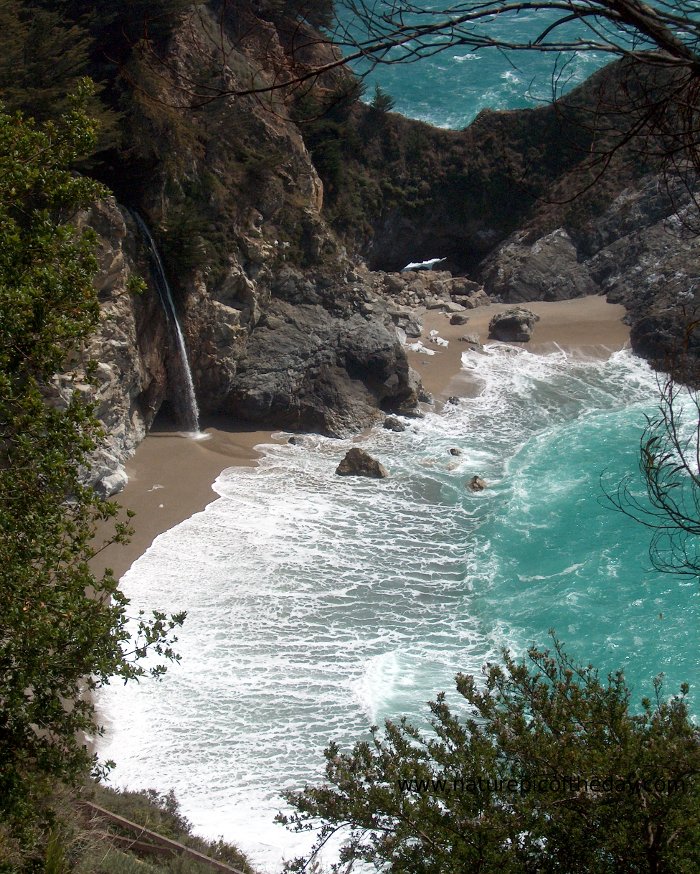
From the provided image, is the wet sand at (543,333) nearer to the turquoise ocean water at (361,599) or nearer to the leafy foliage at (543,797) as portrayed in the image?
the turquoise ocean water at (361,599)

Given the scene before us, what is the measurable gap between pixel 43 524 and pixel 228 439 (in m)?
13.5

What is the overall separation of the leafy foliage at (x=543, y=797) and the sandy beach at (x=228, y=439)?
298 inches

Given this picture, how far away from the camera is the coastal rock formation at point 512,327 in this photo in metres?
27.2

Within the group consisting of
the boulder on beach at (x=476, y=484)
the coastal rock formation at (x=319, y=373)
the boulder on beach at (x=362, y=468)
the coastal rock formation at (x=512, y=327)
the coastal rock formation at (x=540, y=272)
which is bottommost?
the boulder on beach at (x=476, y=484)

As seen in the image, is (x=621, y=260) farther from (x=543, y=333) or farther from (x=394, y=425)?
(x=394, y=425)

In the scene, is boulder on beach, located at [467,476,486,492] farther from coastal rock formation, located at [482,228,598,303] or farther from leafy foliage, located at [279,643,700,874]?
coastal rock formation, located at [482,228,598,303]

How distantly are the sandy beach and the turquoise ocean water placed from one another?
1.50ft

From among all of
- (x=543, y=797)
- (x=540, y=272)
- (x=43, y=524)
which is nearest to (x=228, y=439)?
(x=43, y=524)

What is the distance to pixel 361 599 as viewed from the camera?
1351 cm

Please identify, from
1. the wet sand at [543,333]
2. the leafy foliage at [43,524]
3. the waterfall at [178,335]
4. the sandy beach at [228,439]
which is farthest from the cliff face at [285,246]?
the leafy foliage at [43,524]

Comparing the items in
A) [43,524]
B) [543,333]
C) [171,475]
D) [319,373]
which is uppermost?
[543,333]

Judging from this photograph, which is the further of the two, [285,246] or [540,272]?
[540,272]

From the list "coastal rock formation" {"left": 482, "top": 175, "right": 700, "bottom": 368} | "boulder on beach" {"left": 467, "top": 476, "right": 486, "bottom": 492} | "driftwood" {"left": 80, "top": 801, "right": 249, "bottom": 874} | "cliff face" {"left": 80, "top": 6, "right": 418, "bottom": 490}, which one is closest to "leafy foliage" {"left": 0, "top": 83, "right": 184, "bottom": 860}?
"driftwood" {"left": 80, "top": 801, "right": 249, "bottom": 874}

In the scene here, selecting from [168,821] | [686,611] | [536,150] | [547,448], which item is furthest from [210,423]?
[536,150]
